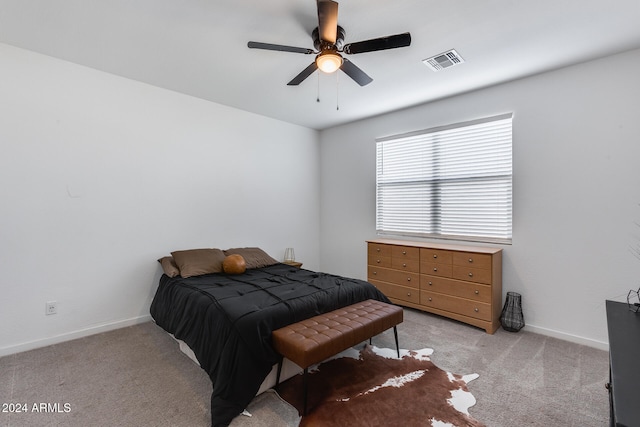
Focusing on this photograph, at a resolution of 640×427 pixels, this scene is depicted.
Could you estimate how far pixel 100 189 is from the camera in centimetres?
310

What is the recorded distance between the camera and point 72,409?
6.25 feet

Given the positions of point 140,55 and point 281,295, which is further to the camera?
point 140,55

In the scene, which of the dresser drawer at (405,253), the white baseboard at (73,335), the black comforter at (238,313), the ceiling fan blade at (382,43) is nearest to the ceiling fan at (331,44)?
the ceiling fan blade at (382,43)

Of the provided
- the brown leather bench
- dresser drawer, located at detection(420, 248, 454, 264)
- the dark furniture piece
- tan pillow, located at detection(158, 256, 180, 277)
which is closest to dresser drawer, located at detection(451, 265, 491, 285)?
dresser drawer, located at detection(420, 248, 454, 264)

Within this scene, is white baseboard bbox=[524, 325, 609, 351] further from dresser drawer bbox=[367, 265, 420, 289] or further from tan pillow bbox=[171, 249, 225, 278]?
tan pillow bbox=[171, 249, 225, 278]

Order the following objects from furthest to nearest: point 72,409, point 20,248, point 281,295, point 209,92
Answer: point 209,92, point 20,248, point 281,295, point 72,409

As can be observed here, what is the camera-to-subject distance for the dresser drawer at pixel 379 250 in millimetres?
3895

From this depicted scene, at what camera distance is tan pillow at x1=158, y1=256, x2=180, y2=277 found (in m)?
3.14

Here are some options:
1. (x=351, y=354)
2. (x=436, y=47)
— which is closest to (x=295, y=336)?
(x=351, y=354)

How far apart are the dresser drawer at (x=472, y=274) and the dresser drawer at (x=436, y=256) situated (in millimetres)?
114

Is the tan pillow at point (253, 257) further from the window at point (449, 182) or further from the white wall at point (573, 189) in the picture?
the white wall at point (573, 189)

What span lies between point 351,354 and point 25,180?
3.37 meters

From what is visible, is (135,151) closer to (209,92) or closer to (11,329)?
(209,92)

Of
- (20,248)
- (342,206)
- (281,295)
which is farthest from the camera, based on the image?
(342,206)
